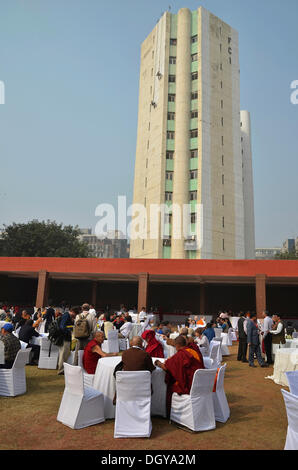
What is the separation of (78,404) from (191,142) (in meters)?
47.2

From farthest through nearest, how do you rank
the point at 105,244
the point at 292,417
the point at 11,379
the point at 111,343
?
the point at 105,244 → the point at 111,343 → the point at 11,379 → the point at 292,417

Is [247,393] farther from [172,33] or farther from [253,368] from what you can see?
[172,33]

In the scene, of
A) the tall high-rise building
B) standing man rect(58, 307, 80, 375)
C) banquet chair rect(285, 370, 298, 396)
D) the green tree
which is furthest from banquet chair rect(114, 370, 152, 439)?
the green tree

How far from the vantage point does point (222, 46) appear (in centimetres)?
5316

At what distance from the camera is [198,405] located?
551 cm

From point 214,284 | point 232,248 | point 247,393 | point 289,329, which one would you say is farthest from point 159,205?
point 247,393

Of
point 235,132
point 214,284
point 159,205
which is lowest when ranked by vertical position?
point 214,284

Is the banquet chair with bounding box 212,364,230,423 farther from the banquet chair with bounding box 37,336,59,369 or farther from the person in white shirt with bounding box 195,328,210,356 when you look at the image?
the banquet chair with bounding box 37,336,59,369

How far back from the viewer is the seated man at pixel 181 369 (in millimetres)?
5686

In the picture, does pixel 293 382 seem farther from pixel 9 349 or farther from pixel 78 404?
pixel 9 349

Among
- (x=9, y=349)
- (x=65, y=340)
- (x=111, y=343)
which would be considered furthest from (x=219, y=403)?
(x=111, y=343)

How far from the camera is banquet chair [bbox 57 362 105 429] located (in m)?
5.40
